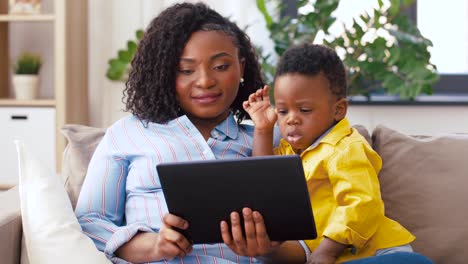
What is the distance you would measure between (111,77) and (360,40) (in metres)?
1.12

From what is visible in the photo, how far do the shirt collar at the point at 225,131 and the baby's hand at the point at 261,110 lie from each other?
3.2 inches

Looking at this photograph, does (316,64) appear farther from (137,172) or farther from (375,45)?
(375,45)

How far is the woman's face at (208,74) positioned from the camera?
1.74m

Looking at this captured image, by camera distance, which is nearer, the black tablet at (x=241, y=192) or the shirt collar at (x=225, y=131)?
the black tablet at (x=241, y=192)

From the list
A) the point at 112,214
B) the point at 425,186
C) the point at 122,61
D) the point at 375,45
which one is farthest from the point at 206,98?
the point at 122,61

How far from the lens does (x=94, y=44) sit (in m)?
3.63

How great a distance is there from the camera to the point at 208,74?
5.67 ft

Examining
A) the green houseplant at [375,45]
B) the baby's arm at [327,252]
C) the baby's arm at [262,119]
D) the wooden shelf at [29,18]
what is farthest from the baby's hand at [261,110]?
the wooden shelf at [29,18]

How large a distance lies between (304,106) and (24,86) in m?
A: 2.07

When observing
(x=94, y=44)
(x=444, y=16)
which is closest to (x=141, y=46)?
(x=94, y=44)

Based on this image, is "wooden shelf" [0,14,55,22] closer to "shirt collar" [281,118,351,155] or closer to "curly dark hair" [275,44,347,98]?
"curly dark hair" [275,44,347,98]

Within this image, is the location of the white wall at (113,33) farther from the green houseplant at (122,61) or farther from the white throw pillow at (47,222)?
the white throw pillow at (47,222)

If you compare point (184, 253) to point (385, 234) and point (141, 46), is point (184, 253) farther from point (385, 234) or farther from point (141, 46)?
point (141, 46)

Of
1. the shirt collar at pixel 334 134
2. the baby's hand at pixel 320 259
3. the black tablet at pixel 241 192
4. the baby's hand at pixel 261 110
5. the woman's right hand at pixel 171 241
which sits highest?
the baby's hand at pixel 261 110
